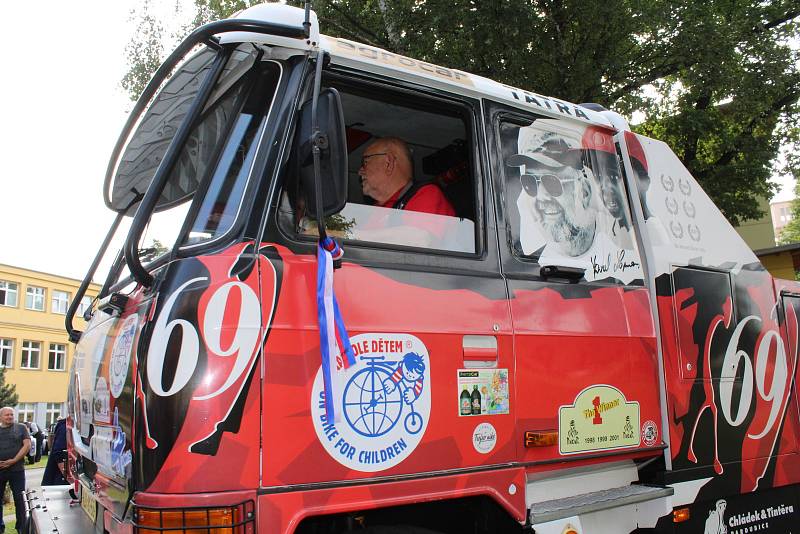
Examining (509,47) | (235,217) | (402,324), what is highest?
(509,47)

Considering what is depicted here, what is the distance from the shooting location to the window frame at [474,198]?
2496 millimetres

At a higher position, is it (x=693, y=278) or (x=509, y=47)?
(x=509, y=47)

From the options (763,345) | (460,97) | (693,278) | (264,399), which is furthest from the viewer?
(763,345)

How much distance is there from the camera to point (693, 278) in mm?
3602

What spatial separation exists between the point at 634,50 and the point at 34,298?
47744 mm

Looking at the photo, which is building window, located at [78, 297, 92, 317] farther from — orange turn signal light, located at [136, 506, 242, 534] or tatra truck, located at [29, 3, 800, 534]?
orange turn signal light, located at [136, 506, 242, 534]

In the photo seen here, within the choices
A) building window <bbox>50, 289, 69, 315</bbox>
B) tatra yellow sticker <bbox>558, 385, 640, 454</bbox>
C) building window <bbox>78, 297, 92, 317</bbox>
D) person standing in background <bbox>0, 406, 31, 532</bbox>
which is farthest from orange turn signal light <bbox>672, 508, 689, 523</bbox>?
building window <bbox>50, 289, 69, 315</bbox>

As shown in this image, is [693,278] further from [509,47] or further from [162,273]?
[509,47]

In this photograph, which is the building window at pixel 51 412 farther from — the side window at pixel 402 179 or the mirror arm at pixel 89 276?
the side window at pixel 402 179

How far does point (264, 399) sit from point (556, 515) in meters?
1.43

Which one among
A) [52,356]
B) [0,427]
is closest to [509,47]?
[0,427]

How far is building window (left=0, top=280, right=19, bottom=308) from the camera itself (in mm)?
44406

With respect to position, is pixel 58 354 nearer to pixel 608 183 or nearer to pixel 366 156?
pixel 366 156

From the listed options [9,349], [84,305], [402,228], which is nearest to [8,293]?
[9,349]
